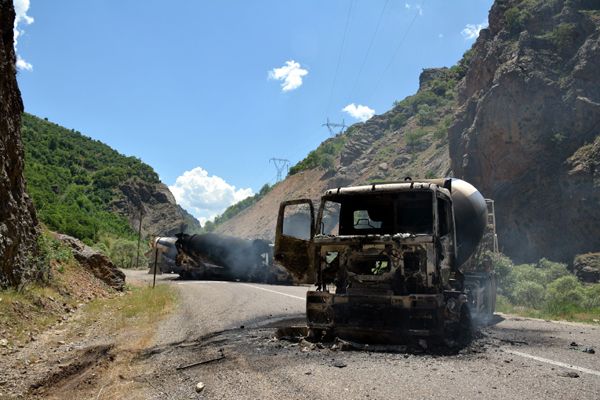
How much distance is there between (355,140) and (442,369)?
67722 mm

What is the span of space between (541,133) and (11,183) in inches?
950

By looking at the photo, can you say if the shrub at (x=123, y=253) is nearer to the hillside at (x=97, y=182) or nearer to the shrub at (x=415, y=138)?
the hillside at (x=97, y=182)

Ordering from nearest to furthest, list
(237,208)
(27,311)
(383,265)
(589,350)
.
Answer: (589,350) < (383,265) < (27,311) < (237,208)

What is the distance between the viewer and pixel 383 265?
26.2ft

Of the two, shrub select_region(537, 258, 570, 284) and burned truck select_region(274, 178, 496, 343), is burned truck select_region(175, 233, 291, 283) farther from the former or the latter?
burned truck select_region(274, 178, 496, 343)

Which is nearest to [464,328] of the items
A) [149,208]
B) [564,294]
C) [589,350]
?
[589,350]

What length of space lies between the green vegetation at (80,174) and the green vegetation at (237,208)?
19.3 m

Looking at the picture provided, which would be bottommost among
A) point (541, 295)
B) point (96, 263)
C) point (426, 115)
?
point (541, 295)

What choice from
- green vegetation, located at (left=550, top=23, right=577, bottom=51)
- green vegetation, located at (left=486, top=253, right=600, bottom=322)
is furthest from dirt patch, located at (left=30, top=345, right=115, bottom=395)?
green vegetation, located at (left=550, top=23, right=577, bottom=51)

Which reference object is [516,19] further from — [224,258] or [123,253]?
[123,253]

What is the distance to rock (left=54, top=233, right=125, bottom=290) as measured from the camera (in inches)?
722

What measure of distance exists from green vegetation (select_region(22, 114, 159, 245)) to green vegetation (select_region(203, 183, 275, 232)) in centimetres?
1927

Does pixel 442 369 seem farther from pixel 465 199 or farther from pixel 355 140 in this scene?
pixel 355 140

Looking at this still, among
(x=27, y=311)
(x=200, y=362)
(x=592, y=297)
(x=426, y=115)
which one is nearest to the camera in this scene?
(x=200, y=362)
